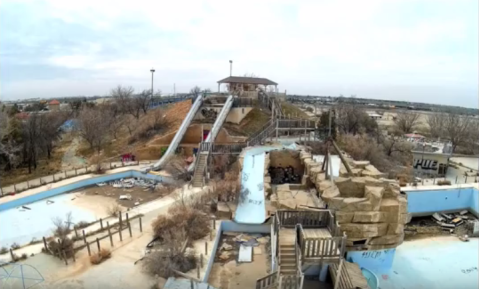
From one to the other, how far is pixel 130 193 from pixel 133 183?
1697 millimetres

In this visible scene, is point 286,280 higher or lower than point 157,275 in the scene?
higher

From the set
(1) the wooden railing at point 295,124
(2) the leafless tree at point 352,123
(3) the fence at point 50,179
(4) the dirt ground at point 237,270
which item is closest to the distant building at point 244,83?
(2) the leafless tree at point 352,123

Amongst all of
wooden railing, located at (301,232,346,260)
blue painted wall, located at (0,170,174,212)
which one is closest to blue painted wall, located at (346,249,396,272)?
wooden railing, located at (301,232,346,260)

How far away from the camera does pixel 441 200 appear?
21.0 metres

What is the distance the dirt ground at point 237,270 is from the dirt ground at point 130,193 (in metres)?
6.66

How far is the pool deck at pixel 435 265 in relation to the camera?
14000 mm

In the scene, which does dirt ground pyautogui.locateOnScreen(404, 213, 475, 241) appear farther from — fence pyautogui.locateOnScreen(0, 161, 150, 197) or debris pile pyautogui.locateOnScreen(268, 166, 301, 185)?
fence pyautogui.locateOnScreen(0, 161, 150, 197)

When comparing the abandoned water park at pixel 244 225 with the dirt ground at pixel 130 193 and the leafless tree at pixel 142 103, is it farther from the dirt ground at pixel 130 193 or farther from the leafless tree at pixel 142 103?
the leafless tree at pixel 142 103

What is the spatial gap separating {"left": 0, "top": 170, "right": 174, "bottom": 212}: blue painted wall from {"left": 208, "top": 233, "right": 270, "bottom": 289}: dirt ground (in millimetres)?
8568

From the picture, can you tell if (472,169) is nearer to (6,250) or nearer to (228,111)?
(228,111)

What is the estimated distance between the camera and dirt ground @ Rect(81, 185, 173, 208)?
17.8 m

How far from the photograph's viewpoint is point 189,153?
25.7 meters

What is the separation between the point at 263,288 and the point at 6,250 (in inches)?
398

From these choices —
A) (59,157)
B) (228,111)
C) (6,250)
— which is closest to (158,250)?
(6,250)
